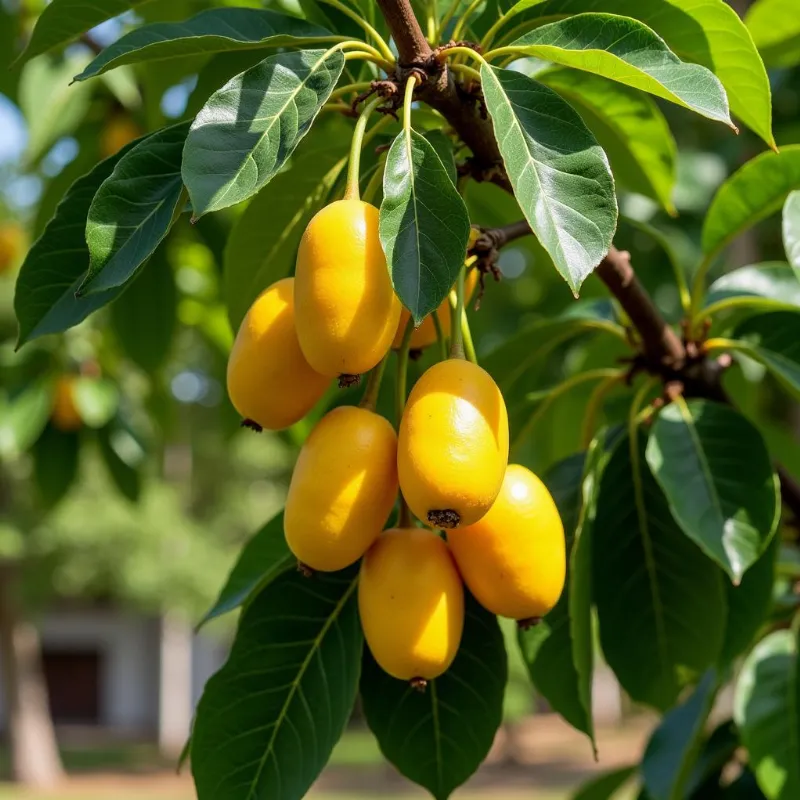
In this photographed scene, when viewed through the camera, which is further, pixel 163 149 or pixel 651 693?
pixel 651 693

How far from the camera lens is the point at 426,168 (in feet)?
2.79

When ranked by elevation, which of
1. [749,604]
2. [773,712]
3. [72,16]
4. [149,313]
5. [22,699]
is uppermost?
[72,16]

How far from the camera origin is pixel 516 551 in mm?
833

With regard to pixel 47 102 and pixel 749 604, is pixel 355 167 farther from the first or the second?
pixel 47 102

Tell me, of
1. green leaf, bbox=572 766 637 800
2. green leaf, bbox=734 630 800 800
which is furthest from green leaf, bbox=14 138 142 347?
green leaf, bbox=572 766 637 800

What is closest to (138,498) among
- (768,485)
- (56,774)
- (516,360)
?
(516,360)

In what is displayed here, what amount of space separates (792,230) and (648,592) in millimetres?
461

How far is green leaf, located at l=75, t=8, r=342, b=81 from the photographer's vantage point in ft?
2.99

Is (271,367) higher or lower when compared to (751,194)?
higher

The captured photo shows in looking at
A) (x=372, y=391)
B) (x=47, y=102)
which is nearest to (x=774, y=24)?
(x=372, y=391)

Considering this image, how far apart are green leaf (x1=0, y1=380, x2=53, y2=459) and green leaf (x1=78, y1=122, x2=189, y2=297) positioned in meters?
1.99

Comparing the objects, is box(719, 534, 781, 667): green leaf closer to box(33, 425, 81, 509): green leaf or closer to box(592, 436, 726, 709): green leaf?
box(592, 436, 726, 709): green leaf

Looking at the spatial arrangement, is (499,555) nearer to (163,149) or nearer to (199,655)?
(163,149)

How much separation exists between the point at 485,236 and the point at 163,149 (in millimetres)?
291
